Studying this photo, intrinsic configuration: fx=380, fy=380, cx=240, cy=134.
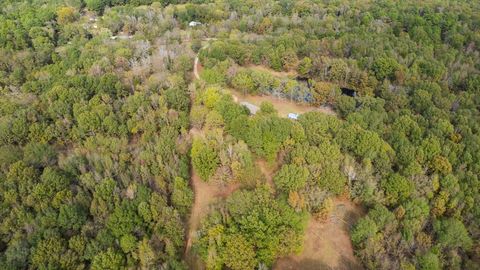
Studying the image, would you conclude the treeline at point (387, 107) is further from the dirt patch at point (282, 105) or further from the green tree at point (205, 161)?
the green tree at point (205, 161)

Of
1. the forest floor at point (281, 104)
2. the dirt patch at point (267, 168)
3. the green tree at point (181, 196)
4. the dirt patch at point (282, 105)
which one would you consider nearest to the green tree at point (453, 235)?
the dirt patch at point (267, 168)

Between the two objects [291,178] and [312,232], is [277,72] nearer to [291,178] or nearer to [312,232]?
[291,178]

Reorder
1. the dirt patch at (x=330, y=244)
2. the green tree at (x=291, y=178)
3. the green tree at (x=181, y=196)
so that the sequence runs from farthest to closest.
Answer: the green tree at (x=181, y=196) < the green tree at (x=291, y=178) < the dirt patch at (x=330, y=244)

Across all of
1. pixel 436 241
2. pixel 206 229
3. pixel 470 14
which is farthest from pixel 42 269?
pixel 470 14

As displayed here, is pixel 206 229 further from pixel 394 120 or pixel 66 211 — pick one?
pixel 394 120

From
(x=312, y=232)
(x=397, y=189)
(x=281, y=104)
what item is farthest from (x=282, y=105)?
(x=312, y=232)

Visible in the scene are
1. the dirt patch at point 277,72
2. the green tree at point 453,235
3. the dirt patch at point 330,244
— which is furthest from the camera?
the dirt patch at point 277,72

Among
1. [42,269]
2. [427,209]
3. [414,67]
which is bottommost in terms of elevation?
[42,269]
